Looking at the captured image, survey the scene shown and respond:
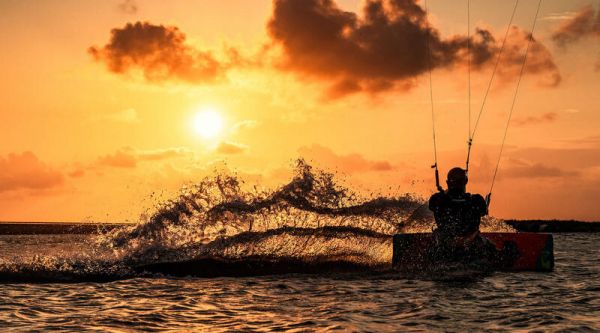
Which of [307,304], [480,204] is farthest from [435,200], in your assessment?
[307,304]

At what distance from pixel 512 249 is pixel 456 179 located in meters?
3.07

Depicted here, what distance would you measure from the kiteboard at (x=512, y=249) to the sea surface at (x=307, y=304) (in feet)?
3.07

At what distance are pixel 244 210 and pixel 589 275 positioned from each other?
8984mm

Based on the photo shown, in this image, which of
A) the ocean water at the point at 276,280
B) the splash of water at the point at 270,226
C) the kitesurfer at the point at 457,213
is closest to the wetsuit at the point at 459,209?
the kitesurfer at the point at 457,213

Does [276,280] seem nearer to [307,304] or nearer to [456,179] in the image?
[307,304]

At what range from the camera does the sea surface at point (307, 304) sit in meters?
8.46

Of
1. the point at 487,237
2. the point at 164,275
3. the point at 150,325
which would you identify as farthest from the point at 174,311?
the point at 487,237

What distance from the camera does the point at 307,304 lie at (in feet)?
33.8

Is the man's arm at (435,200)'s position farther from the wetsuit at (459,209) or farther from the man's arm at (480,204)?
the man's arm at (480,204)

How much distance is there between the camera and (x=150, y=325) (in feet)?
27.9

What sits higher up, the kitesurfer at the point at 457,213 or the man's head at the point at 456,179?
the man's head at the point at 456,179

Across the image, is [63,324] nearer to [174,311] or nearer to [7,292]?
[174,311]

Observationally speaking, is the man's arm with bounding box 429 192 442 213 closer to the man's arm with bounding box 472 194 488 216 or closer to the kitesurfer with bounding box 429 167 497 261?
the kitesurfer with bounding box 429 167 497 261

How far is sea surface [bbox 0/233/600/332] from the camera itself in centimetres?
846
